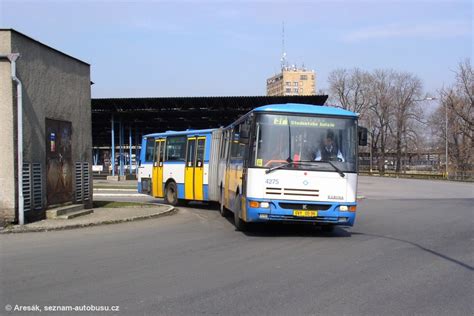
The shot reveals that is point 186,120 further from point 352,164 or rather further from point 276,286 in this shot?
point 276,286

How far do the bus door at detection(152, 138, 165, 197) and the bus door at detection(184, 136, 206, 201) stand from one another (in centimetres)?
171

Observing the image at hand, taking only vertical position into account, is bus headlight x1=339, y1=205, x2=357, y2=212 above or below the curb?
above

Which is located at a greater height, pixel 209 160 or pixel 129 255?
pixel 209 160

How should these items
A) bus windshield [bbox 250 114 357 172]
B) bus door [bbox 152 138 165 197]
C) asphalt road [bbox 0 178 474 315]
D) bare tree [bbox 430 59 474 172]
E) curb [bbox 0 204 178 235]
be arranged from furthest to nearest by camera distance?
bare tree [bbox 430 59 474 172] → bus door [bbox 152 138 165 197] → curb [bbox 0 204 178 235] → bus windshield [bbox 250 114 357 172] → asphalt road [bbox 0 178 474 315]

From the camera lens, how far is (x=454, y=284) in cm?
699

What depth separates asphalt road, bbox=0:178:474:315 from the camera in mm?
5938

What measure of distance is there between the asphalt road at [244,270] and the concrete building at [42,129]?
1.80 metres

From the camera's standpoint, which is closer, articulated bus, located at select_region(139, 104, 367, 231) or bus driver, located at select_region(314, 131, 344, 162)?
articulated bus, located at select_region(139, 104, 367, 231)

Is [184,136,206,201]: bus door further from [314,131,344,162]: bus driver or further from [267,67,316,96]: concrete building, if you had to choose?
[267,67,316,96]: concrete building

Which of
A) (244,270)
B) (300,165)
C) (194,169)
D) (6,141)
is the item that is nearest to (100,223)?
(6,141)

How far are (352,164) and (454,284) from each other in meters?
4.67

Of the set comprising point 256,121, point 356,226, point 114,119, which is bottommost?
point 356,226

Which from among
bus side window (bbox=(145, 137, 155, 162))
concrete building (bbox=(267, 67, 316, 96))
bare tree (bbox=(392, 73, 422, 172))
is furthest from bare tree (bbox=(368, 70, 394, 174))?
bus side window (bbox=(145, 137, 155, 162))

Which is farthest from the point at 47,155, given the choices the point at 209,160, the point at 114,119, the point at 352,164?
the point at 114,119
